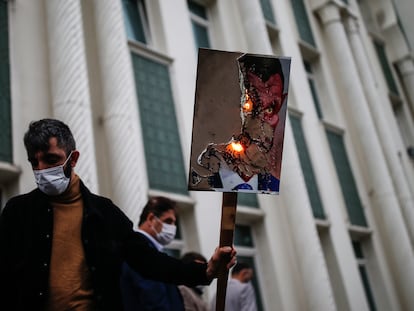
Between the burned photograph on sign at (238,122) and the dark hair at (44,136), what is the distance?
0.57 m

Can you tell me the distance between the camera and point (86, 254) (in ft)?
6.72

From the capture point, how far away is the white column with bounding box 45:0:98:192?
512cm

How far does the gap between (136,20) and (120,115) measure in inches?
100.0

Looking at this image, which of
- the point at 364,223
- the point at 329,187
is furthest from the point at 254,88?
the point at 364,223

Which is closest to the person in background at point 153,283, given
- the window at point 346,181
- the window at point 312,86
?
the window at point 346,181

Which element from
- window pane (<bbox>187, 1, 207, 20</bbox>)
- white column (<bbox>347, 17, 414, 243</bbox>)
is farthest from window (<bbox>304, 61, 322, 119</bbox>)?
window pane (<bbox>187, 1, 207, 20</bbox>)

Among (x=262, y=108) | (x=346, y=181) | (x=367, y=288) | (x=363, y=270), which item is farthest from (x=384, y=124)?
(x=262, y=108)

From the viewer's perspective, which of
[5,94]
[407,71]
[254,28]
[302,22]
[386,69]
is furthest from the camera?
[407,71]

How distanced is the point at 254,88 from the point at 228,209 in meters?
0.66

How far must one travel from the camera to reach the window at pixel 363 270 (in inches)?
400

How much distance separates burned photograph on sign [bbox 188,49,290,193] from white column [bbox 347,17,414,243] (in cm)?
935

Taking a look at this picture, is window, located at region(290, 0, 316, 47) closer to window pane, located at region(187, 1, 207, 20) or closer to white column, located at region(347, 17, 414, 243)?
white column, located at region(347, 17, 414, 243)

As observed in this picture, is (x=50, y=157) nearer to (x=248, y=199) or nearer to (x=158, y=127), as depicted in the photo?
(x=158, y=127)

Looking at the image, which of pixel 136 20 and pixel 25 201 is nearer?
pixel 25 201
